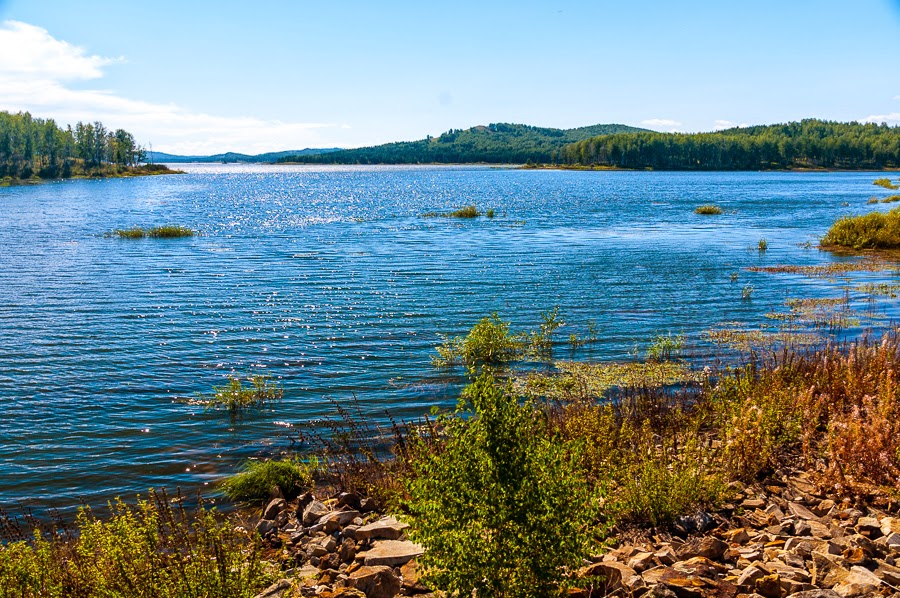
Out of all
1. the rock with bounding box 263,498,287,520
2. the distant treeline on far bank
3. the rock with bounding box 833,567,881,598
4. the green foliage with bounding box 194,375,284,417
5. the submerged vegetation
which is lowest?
the rock with bounding box 263,498,287,520

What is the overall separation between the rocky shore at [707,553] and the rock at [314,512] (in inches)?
0.7

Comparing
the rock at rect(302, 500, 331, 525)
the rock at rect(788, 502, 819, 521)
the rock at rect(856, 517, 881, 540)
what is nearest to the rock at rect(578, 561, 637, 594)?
the rock at rect(788, 502, 819, 521)

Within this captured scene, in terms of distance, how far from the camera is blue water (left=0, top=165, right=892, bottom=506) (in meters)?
15.8

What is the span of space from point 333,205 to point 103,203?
32.0m

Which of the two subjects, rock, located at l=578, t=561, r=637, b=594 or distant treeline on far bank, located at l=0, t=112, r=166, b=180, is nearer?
rock, located at l=578, t=561, r=637, b=594

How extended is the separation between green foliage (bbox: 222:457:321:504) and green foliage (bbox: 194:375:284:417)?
4577 mm

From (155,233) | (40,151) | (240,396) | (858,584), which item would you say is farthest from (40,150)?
(858,584)

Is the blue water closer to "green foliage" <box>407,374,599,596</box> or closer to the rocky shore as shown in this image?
the rocky shore

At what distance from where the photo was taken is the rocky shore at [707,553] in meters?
7.16

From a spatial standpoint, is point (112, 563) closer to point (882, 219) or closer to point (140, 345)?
point (140, 345)

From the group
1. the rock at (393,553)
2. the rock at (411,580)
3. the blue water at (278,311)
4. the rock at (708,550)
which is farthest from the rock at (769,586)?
the blue water at (278,311)

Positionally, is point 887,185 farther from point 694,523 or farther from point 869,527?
point 694,523

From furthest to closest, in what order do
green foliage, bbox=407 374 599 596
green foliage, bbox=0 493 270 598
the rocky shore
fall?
the rocky shore < green foliage, bbox=0 493 270 598 < green foliage, bbox=407 374 599 596

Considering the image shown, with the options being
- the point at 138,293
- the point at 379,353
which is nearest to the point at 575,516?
the point at 379,353
